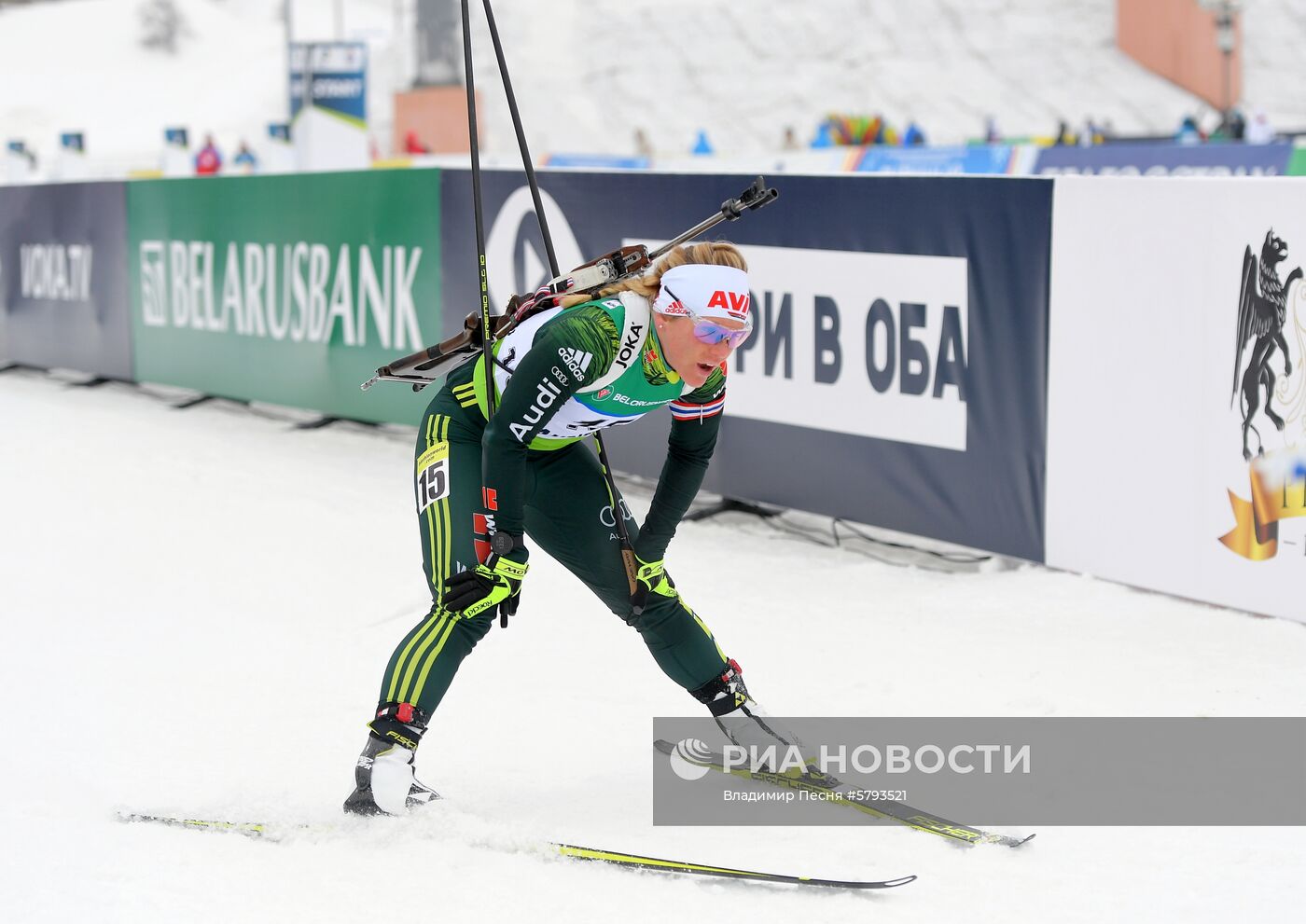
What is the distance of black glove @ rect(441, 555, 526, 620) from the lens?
13.6 feet

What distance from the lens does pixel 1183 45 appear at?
45.8 meters

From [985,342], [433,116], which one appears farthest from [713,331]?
[433,116]

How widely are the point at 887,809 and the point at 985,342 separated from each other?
330cm

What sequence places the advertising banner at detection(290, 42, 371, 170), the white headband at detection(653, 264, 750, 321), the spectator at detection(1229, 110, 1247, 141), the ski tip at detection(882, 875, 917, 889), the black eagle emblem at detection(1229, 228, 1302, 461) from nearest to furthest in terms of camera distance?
the ski tip at detection(882, 875, 917, 889), the white headband at detection(653, 264, 750, 321), the black eagle emblem at detection(1229, 228, 1302, 461), the spectator at detection(1229, 110, 1247, 141), the advertising banner at detection(290, 42, 371, 170)

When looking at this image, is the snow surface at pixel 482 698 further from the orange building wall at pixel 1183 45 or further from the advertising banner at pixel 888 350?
the orange building wall at pixel 1183 45

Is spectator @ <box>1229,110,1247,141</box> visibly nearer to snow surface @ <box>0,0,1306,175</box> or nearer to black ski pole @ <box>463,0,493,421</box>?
snow surface @ <box>0,0,1306,175</box>

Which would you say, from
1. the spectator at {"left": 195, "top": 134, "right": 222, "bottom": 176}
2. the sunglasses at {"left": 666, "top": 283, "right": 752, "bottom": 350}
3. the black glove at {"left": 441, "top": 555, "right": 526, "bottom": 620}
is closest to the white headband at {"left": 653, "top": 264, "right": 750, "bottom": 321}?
the sunglasses at {"left": 666, "top": 283, "right": 752, "bottom": 350}

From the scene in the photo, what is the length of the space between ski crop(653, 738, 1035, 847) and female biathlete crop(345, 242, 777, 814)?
144 millimetres

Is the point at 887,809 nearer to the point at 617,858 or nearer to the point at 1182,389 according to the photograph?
the point at 617,858

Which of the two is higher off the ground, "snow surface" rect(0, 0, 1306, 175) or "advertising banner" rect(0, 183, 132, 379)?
"snow surface" rect(0, 0, 1306, 175)

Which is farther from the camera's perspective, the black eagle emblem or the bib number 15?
the black eagle emblem

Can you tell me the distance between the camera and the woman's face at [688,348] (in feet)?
13.2

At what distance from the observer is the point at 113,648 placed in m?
6.35

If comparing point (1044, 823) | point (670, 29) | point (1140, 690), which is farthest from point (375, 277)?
point (670, 29)
